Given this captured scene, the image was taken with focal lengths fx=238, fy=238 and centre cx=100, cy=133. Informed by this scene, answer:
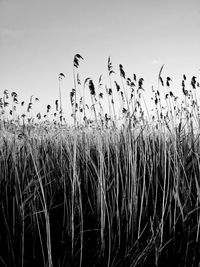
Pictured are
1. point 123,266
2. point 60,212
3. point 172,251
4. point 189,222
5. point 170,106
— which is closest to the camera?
point 123,266

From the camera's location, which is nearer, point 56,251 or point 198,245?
point 198,245

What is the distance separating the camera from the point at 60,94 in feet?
4.81

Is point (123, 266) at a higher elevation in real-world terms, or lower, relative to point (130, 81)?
lower

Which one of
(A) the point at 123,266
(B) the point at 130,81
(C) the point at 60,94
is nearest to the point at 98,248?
(A) the point at 123,266

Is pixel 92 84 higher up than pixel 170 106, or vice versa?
pixel 92 84

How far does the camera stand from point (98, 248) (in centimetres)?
145

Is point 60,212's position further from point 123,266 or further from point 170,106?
point 170,106

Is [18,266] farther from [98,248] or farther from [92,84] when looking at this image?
[92,84]

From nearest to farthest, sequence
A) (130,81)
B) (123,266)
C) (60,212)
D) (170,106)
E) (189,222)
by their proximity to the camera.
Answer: (123,266) < (189,222) < (170,106) < (60,212) < (130,81)

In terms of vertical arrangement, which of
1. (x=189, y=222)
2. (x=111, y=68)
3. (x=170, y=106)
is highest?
(x=111, y=68)

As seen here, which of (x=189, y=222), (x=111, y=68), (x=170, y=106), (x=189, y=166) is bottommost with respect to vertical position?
(x=189, y=222)

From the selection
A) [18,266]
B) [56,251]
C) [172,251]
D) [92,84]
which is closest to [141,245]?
[172,251]

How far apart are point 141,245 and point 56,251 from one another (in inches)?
20.9

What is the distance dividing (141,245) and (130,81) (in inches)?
66.9
